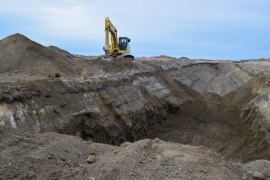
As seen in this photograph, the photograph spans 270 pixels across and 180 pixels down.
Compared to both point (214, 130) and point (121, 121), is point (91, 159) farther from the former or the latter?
point (214, 130)

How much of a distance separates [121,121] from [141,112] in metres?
2.96

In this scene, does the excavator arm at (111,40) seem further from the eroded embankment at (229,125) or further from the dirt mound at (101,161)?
the dirt mound at (101,161)

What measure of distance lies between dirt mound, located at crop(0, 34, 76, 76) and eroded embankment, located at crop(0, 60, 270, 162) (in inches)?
168

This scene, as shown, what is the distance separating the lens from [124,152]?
8969 mm

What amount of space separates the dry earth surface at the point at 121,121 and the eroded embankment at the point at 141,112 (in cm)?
5

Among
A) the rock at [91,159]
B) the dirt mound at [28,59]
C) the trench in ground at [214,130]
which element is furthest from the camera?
the dirt mound at [28,59]

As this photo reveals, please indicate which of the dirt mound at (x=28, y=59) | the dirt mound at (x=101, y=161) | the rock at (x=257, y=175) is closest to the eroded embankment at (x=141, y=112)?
the dirt mound at (x=101, y=161)

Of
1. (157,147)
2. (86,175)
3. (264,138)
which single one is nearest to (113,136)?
(264,138)

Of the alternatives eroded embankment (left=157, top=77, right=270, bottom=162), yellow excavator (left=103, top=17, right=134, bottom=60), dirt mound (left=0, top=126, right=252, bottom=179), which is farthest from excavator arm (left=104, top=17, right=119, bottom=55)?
dirt mound (left=0, top=126, right=252, bottom=179)

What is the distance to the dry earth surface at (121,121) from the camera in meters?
8.37

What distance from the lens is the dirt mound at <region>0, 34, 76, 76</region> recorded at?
25056 millimetres

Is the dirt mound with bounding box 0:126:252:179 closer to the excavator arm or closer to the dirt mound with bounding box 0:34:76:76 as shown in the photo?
the dirt mound with bounding box 0:34:76:76

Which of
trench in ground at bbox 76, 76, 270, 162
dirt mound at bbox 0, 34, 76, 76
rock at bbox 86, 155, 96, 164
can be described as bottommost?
trench in ground at bbox 76, 76, 270, 162

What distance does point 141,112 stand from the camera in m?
21.8
